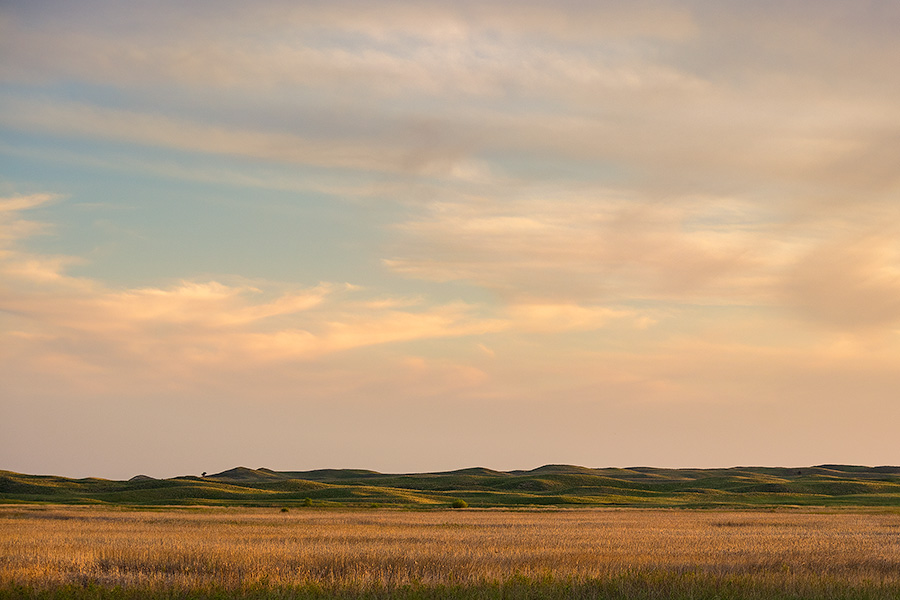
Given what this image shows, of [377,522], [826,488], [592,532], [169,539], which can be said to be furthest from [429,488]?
[169,539]

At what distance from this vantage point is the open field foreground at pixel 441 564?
20.1 metres

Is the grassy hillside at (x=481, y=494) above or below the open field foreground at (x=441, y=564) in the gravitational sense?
below

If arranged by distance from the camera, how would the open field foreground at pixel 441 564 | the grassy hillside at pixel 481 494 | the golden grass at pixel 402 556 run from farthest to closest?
1. the grassy hillside at pixel 481 494
2. the golden grass at pixel 402 556
3. the open field foreground at pixel 441 564

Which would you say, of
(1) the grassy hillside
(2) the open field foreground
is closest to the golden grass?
(2) the open field foreground

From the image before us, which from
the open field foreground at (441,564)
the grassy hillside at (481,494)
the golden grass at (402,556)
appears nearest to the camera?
the open field foreground at (441,564)

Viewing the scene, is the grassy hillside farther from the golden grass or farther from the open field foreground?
the open field foreground

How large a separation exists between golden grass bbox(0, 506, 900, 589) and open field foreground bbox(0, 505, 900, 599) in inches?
2.6

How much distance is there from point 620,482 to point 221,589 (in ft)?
447

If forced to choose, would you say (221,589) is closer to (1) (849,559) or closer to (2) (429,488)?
(1) (849,559)

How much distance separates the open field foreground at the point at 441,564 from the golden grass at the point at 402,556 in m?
0.07

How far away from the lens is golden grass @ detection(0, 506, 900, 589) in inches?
886

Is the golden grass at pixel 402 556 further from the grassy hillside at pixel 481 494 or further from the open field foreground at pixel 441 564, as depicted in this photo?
the grassy hillside at pixel 481 494

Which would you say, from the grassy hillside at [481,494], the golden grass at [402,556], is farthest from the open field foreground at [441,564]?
the grassy hillside at [481,494]

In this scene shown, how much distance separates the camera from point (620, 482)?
14950 centimetres
